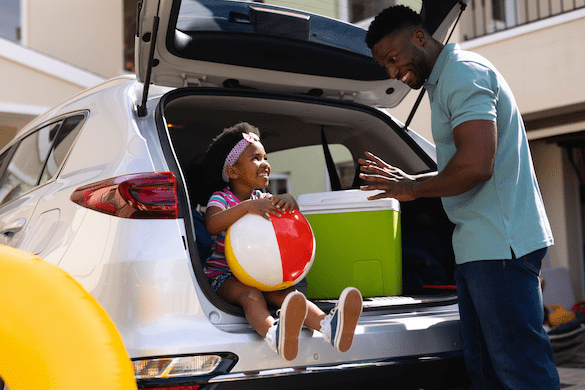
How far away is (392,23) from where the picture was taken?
2102 mm

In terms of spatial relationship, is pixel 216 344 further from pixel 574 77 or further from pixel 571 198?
pixel 571 198

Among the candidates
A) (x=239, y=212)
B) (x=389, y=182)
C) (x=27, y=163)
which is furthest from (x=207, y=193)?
(x=389, y=182)

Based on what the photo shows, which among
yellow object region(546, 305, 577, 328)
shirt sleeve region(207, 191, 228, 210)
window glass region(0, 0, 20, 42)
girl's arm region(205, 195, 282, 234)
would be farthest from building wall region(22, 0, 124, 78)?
girl's arm region(205, 195, 282, 234)

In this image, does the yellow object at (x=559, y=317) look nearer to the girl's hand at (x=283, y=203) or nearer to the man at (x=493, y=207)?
the man at (x=493, y=207)

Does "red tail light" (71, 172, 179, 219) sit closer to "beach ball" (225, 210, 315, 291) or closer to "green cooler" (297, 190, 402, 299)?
Answer: "beach ball" (225, 210, 315, 291)

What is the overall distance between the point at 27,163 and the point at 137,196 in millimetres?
1514

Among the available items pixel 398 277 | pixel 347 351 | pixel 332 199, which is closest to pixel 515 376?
pixel 347 351

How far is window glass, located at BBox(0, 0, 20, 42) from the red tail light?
1088 centimetres

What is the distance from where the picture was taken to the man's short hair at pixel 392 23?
209 cm

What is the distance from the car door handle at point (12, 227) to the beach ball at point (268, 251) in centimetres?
86

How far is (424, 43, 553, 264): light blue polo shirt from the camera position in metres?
1.84

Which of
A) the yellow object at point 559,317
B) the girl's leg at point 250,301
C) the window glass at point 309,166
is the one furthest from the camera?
the yellow object at point 559,317

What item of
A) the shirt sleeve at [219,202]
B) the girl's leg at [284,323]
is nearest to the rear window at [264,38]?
the shirt sleeve at [219,202]

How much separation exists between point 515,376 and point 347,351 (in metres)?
0.53
